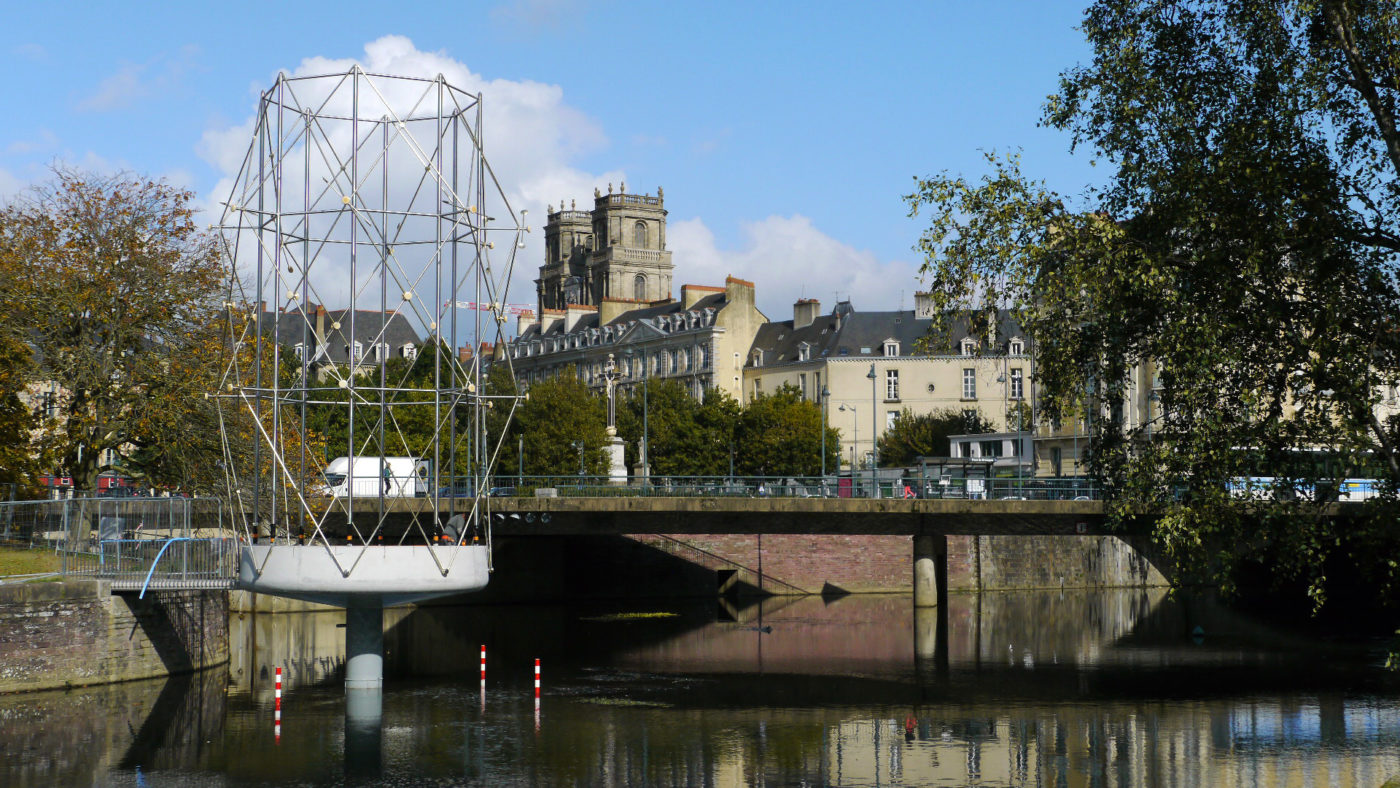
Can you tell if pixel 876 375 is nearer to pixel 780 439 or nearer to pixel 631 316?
pixel 780 439

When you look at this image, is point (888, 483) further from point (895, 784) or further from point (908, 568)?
point (895, 784)

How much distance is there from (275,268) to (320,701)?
10912 mm

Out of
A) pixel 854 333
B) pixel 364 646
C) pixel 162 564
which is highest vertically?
pixel 854 333

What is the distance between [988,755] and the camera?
2825cm

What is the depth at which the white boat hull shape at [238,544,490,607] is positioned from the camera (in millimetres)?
29531

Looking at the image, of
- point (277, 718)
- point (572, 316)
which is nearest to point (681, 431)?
point (572, 316)

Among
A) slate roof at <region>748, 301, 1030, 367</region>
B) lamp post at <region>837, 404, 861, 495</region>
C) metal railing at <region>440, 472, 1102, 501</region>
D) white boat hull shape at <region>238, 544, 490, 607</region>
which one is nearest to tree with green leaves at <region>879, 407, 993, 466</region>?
lamp post at <region>837, 404, 861, 495</region>

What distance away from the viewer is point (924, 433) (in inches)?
4636

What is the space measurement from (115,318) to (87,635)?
12559 mm

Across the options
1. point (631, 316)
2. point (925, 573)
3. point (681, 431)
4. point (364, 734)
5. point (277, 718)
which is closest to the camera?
point (364, 734)

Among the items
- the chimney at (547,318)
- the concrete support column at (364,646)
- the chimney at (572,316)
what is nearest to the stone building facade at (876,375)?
the chimney at (572,316)

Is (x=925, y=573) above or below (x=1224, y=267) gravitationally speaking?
below

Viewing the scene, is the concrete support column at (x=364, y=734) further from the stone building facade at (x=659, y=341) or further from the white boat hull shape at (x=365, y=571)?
the stone building facade at (x=659, y=341)

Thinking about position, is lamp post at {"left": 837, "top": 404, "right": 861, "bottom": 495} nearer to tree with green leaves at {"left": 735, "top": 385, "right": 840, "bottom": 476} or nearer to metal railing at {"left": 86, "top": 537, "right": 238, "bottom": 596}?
tree with green leaves at {"left": 735, "top": 385, "right": 840, "bottom": 476}
